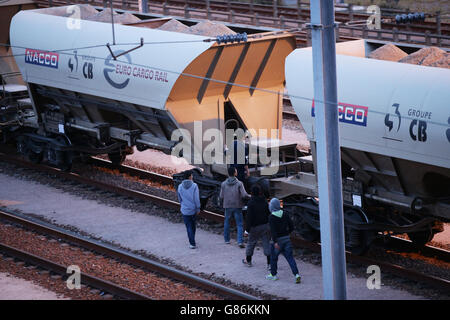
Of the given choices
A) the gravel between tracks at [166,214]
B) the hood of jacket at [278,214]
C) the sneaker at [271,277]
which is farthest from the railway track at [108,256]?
the hood of jacket at [278,214]

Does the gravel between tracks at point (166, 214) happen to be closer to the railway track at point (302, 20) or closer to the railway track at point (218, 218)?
the railway track at point (218, 218)

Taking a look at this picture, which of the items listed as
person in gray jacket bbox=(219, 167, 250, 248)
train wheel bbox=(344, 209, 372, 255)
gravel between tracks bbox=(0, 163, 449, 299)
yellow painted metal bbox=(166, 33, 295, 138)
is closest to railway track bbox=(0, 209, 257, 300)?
gravel between tracks bbox=(0, 163, 449, 299)

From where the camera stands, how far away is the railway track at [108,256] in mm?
11719

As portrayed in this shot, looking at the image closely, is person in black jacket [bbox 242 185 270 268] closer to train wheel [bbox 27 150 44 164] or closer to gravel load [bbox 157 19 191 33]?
gravel load [bbox 157 19 191 33]

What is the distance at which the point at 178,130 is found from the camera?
1510cm

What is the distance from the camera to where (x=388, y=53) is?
1310 cm

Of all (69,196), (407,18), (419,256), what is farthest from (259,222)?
(69,196)

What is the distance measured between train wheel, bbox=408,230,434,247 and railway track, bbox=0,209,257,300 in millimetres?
3672

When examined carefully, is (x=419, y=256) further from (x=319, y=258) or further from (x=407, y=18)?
(x=407, y=18)

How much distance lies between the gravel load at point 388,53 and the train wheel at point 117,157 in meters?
8.22

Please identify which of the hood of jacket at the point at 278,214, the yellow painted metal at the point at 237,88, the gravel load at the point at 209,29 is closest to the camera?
the hood of jacket at the point at 278,214

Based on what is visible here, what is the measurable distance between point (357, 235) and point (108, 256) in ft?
15.3

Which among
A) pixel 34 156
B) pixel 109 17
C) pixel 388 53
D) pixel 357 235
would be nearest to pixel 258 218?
pixel 357 235

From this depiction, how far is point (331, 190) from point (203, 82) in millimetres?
6406
